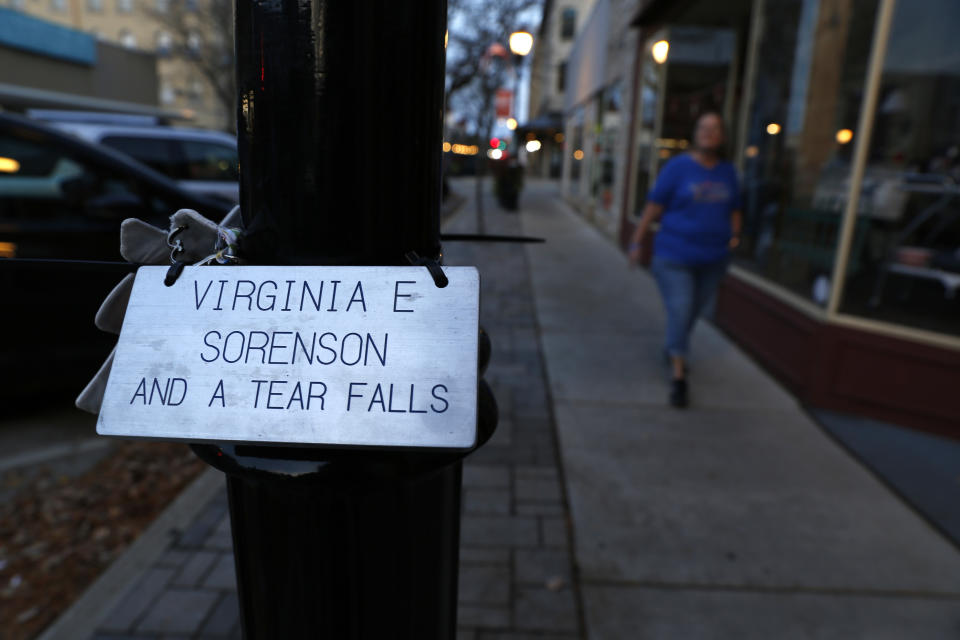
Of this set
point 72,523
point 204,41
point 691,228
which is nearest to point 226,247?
point 72,523

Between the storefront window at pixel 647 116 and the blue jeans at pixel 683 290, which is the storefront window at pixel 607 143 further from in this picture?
the blue jeans at pixel 683 290

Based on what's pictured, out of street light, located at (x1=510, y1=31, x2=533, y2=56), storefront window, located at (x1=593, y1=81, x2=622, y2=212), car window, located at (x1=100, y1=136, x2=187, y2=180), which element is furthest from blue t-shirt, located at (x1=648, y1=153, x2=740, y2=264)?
street light, located at (x1=510, y1=31, x2=533, y2=56)

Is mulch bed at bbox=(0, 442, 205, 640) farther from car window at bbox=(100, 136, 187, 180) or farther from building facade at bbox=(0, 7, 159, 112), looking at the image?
building facade at bbox=(0, 7, 159, 112)

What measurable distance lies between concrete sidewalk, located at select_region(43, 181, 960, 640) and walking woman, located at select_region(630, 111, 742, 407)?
536 millimetres

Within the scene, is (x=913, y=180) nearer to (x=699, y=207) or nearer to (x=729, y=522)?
(x=699, y=207)

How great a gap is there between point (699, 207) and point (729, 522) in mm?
2087

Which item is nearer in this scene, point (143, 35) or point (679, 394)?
point (679, 394)

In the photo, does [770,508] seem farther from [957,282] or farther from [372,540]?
[372,540]

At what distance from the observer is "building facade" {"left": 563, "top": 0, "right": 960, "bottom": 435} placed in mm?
4172

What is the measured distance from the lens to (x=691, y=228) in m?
4.30

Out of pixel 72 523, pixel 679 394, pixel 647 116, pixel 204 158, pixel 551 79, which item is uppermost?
pixel 551 79

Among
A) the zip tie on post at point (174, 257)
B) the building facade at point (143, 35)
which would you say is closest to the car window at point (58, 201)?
the zip tie on post at point (174, 257)

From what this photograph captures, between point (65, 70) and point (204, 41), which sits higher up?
point (204, 41)

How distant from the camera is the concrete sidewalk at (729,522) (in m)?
2.50
